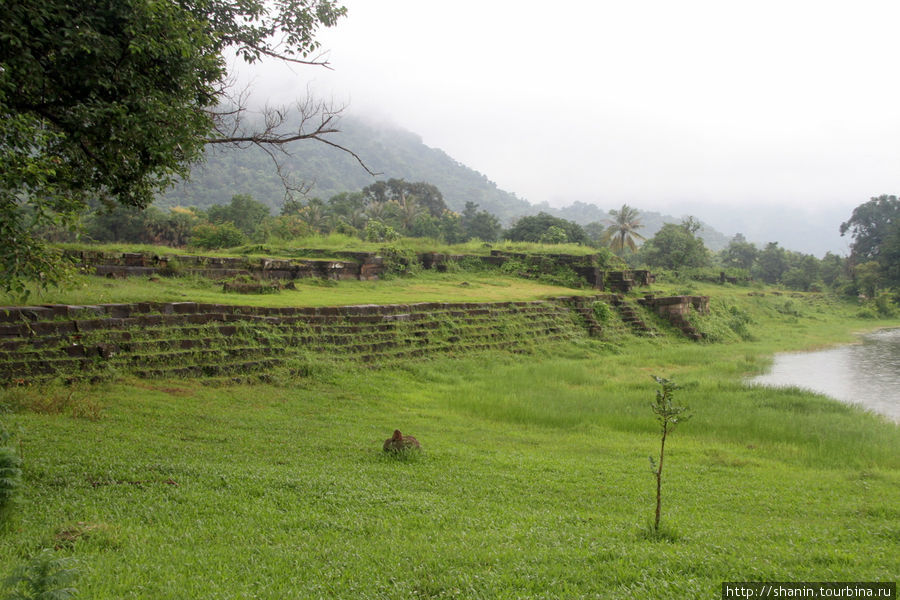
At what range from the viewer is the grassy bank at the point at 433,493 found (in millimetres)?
2906

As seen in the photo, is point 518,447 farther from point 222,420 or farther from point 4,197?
point 4,197

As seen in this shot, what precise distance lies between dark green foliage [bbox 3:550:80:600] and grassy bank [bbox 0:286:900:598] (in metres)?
0.32

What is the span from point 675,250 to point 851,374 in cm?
2704

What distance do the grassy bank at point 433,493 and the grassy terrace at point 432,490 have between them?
0.06 ft

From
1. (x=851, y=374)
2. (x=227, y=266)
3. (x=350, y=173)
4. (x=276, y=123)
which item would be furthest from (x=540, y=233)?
(x=350, y=173)

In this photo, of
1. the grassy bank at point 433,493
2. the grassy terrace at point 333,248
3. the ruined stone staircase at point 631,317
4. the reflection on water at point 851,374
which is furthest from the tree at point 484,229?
the grassy bank at point 433,493

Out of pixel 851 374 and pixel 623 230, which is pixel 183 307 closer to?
pixel 851 374

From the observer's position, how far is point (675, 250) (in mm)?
38625

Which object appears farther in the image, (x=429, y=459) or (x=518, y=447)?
(x=518, y=447)

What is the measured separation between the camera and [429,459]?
5.28 metres

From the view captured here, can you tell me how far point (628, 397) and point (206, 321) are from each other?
22.3 feet

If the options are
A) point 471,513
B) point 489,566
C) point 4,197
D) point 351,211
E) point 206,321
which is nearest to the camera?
point 489,566

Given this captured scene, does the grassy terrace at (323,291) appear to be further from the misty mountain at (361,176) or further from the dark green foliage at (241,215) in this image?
the misty mountain at (361,176)

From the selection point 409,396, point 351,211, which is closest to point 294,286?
point 409,396
